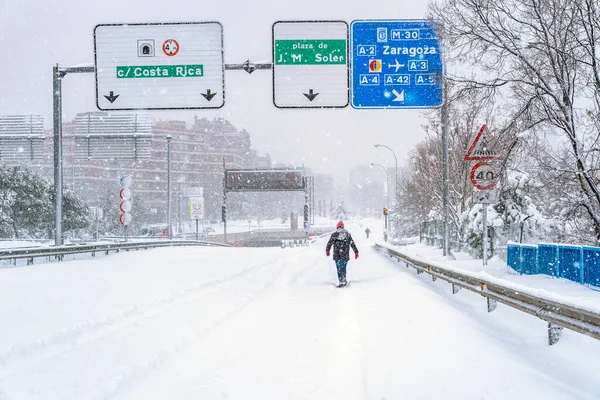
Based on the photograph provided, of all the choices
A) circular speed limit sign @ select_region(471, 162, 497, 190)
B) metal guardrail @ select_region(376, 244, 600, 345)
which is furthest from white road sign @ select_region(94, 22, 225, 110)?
metal guardrail @ select_region(376, 244, 600, 345)

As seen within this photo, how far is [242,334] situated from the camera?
771cm

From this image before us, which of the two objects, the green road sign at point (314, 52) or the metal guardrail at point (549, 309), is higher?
the green road sign at point (314, 52)

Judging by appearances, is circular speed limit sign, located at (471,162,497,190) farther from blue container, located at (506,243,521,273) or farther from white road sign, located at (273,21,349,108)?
white road sign, located at (273,21,349,108)

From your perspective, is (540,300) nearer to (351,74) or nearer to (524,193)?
(351,74)

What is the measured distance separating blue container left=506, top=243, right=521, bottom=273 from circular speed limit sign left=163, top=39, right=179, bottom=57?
11100 mm

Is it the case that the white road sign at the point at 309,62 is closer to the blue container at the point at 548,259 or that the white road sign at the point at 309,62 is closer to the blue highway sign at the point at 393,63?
the blue highway sign at the point at 393,63

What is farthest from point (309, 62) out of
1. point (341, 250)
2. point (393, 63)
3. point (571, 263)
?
point (571, 263)

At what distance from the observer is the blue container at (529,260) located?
47.0 feet

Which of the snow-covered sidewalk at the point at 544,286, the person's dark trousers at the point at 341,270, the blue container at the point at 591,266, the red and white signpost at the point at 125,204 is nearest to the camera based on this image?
the snow-covered sidewalk at the point at 544,286

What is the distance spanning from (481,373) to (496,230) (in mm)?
17553

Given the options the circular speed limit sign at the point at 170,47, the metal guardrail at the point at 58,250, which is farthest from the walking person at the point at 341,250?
the metal guardrail at the point at 58,250

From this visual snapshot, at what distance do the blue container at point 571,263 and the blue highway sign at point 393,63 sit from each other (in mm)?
5069

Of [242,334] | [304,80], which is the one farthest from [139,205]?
[242,334]

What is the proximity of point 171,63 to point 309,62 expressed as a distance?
12.2 ft
